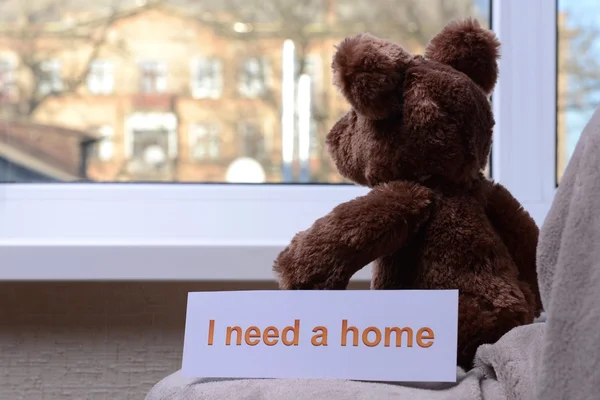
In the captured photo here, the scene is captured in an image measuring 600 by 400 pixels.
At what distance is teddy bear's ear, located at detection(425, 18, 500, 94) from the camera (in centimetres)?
73

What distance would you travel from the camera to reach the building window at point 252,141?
4.01ft

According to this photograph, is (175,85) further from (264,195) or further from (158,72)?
(264,195)

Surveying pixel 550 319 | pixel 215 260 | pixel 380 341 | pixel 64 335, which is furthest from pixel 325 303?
pixel 64 335

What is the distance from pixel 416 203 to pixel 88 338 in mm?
589

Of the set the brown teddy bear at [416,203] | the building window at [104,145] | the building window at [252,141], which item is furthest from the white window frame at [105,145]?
the brown teddy bear at [416,203]

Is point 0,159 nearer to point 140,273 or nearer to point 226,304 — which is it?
point 140,273

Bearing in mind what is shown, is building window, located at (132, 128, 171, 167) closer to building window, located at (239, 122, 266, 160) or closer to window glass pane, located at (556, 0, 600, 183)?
building window, located at (239, 122, 266, 160)

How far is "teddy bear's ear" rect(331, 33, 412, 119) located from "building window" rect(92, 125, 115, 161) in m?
0.66

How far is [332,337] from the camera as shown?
1.92 feet

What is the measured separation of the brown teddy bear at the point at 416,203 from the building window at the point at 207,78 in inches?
21.9

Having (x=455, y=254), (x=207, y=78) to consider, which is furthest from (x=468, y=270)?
(x=207, y=78)

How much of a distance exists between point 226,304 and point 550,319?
27cm

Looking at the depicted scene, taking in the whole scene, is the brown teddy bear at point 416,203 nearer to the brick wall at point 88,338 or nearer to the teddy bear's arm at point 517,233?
the teddy bear's arm at point 517,233

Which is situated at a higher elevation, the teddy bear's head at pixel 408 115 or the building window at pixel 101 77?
the building window at pixel 101 77
